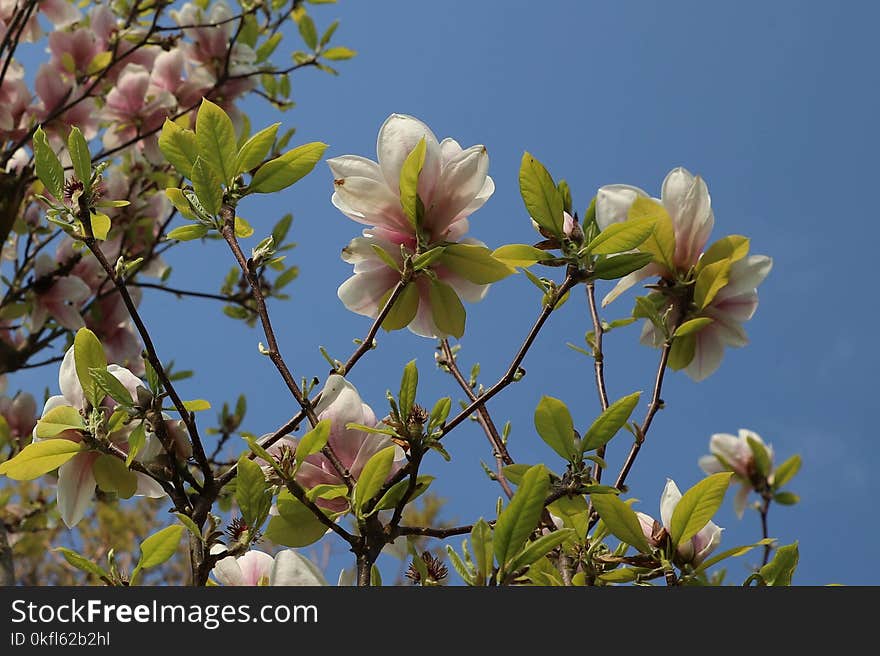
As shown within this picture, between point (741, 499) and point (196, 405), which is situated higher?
point (741, 499)

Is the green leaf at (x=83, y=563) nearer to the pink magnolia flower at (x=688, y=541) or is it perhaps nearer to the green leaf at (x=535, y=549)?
the green leaf at (x=535, y=549)

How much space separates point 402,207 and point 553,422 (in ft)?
0.86

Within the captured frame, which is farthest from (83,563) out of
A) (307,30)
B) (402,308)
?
(307,30)

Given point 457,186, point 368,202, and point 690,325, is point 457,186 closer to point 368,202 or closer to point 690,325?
point 368,202

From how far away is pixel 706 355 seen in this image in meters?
0.97

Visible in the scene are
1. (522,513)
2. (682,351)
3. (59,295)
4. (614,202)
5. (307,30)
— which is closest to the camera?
(522,513)

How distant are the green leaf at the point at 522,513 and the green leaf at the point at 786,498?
1369mm

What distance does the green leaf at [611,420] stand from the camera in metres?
0.73

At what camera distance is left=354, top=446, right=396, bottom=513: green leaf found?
27.4 inches

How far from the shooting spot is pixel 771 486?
1792 millimetres

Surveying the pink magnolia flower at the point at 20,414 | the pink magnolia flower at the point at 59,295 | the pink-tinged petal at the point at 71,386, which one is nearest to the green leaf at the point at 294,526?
the pink-tinged petal at the point at 71,386

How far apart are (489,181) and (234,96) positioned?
1.64 metres

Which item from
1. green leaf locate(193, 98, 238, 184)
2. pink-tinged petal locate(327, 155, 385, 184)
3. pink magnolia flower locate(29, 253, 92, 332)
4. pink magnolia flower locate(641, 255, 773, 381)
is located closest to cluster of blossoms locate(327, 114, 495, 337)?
pink-tinged petal locate(327, 155, 385, 184)

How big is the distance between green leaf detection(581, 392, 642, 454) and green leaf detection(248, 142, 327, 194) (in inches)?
15.4
